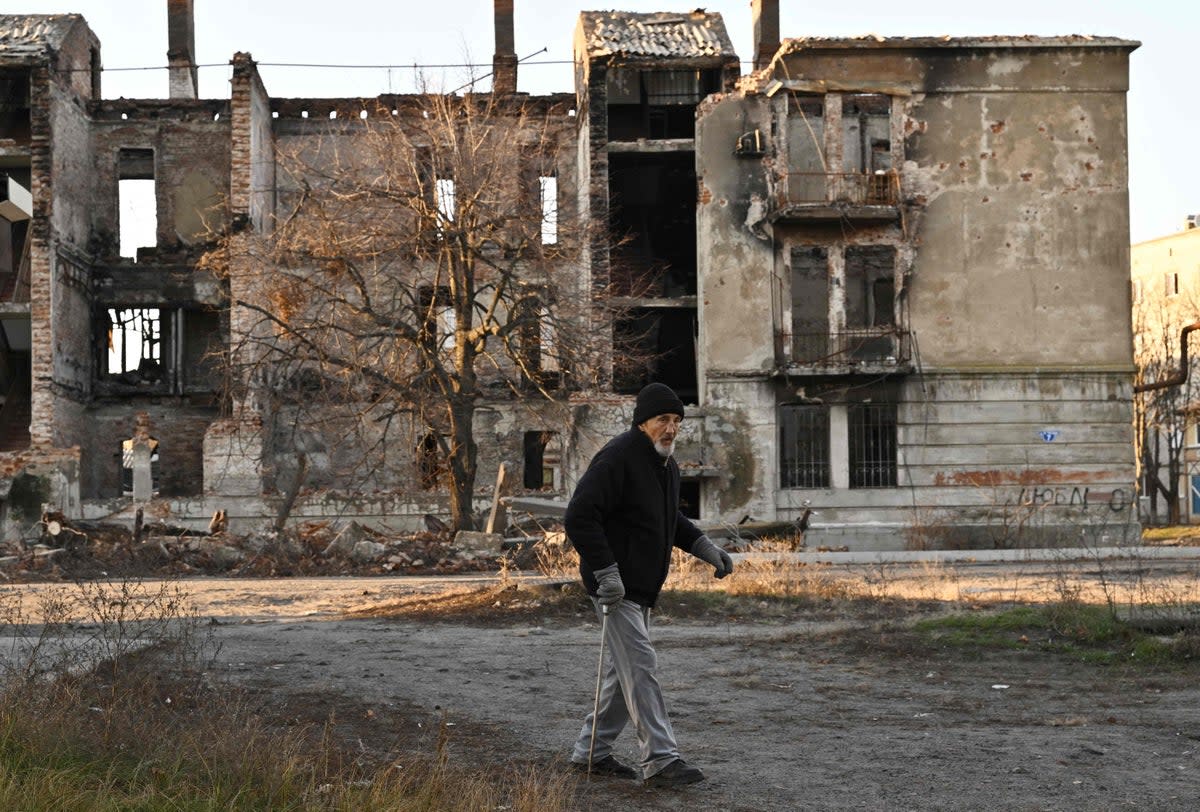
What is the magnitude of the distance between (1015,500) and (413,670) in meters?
22.9

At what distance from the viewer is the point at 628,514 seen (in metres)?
7.34

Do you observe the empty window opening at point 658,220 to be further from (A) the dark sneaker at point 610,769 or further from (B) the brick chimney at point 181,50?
(A) the dark sneaker at point 610,769

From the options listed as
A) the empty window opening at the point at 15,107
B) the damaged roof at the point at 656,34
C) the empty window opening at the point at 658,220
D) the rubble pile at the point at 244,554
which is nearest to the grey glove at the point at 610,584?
the rubble pile at the point at 244,554

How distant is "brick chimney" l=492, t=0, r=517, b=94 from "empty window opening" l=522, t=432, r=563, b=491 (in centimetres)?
940

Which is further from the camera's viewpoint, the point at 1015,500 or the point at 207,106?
the point at 207,106

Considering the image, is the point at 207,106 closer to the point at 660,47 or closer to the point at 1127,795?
the point at 660,47

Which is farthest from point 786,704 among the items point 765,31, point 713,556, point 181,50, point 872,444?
point 181,50

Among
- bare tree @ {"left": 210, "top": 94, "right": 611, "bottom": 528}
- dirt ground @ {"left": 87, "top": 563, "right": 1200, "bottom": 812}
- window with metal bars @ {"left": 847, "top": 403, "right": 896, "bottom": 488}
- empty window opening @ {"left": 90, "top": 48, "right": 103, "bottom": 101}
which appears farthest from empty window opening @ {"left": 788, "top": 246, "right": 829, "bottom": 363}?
empty window opening @ {"left": 90, "top": 48, "right": 103, "bottom": 101}

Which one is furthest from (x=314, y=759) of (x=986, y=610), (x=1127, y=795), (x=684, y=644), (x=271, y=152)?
(x=271, y=152)

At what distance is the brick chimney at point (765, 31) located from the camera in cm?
3759

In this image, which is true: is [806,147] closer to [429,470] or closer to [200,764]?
[429,470]

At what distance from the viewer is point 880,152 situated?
3300 centimetres

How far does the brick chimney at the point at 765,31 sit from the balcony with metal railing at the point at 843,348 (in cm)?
844

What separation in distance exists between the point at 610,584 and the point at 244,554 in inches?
768
